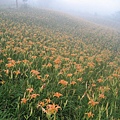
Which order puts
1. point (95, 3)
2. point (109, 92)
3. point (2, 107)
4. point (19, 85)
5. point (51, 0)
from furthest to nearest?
point (95, 3)
point (51, 0)
point (109, 92)
point (19, 85)
point (2, 107)

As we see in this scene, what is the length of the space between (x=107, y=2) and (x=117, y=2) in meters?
8.02

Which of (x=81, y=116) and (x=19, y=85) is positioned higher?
(x=19, y=85)

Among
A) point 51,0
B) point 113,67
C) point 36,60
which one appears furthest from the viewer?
point 51,0

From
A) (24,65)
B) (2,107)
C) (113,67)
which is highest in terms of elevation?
(24,65)

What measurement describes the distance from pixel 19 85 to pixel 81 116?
182 cm

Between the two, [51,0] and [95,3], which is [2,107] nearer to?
[51,0]

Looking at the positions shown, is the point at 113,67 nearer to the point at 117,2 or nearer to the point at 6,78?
the point at 6,78

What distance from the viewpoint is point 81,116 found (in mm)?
4637

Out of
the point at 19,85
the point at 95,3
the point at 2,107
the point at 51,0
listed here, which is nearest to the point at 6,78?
the point at 19,85

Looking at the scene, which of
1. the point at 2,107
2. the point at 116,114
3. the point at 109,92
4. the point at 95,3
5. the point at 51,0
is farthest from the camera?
the point at 95,3

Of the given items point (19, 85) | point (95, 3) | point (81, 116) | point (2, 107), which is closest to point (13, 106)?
point (2, 107)

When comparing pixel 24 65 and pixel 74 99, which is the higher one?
pixel 24 65

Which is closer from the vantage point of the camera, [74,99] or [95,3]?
[74,99]

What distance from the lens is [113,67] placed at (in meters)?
9.47
